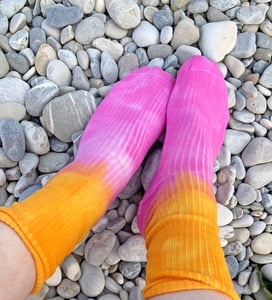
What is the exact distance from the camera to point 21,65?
3.93 feet

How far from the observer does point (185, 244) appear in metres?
0.78

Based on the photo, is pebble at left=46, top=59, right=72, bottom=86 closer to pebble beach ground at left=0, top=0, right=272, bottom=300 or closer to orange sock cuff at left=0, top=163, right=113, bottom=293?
pebble beach ground at left=0, top=0, right=272, bottom=300

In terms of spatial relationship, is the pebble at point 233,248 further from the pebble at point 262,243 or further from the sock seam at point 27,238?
the sock seam at point 27,238

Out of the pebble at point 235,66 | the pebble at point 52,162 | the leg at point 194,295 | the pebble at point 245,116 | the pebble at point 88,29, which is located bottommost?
the pebble at point 245,116

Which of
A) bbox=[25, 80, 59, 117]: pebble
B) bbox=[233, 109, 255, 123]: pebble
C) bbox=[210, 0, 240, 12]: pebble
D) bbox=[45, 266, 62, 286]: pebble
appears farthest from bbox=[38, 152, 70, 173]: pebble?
bbox=[210, 0, 240, 12]: pebble

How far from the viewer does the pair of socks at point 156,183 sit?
754 millimetres

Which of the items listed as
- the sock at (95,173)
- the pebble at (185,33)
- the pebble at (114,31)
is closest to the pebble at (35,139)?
the sock at (95,173)

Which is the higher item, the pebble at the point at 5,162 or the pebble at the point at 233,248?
the pebble at the point at 5,162

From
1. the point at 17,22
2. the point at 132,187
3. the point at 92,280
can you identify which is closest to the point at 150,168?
the point at 132,187

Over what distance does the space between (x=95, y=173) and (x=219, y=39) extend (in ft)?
1.67

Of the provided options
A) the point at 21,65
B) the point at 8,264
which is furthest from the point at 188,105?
the point at 8,264

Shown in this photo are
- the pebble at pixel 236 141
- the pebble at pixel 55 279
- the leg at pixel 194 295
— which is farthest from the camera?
the pebble at pixel 236 141

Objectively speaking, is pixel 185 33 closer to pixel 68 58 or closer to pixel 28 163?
pixel 68 58

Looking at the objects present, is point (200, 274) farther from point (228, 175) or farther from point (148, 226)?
point (228, 175)
